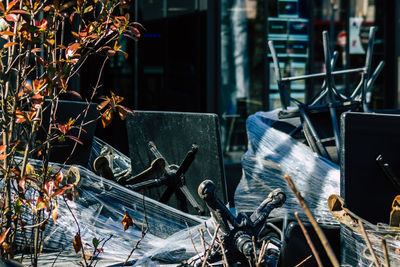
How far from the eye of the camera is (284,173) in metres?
A: 3.92

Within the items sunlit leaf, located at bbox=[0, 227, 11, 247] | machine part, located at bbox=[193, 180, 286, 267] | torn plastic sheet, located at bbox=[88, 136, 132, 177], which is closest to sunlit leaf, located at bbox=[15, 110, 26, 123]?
sunlit leaf, located at bbox=[0, 227, 11, 247]

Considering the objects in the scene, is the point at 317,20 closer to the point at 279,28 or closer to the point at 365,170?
the point at 279,28

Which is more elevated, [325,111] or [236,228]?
[325,111]

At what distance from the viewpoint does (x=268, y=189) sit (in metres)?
4.05

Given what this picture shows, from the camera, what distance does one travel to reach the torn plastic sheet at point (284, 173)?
3605 millimetres

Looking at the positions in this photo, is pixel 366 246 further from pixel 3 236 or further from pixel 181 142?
pixel 181 142

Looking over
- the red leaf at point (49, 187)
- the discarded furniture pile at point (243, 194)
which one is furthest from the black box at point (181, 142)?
the red leaf at point (49, 187)

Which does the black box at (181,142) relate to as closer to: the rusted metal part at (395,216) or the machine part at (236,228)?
the machine part at (236,228)

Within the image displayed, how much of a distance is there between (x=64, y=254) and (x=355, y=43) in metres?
7.69

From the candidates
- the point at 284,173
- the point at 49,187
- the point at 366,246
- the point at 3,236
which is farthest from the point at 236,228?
the point at 3,236

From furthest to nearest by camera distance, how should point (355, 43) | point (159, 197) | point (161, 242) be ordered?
point (355, 43) → point (159, 197) → point (161, 242)

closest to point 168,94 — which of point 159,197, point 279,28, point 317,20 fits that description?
point 279,28

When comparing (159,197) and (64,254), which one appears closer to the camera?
(64,254)

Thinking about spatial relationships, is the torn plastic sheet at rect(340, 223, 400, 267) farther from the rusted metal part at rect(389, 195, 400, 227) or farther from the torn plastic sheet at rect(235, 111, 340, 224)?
the torn plastic sheet at rect(235, 111, 340, 224)
